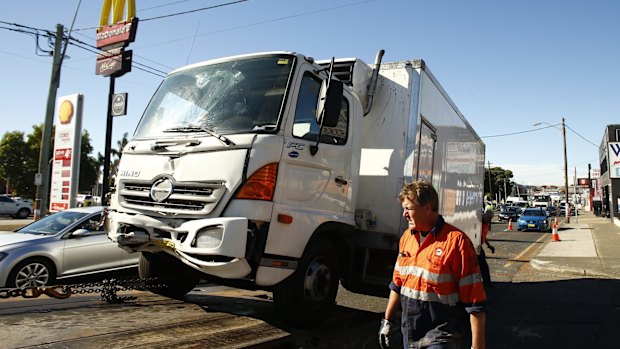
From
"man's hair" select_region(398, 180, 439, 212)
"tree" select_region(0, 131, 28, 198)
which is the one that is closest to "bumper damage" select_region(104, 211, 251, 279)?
"man's hair" select_region(398, 180, 439, 212)

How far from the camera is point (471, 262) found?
2680 mm

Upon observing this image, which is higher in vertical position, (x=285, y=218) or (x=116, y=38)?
(x=116, y=38)

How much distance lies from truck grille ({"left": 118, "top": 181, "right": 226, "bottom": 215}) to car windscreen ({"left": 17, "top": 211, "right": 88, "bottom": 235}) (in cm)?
404

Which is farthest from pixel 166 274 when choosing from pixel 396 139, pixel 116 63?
pixel 116 63

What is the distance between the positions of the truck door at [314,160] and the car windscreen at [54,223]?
520 cm

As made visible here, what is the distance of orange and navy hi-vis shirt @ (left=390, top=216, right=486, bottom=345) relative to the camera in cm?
266

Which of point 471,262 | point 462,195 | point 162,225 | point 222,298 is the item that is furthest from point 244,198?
point 462,195

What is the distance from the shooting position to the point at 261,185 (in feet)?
13.6

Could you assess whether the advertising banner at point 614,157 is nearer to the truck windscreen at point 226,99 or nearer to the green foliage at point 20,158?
the truck windscreen at point 226,99

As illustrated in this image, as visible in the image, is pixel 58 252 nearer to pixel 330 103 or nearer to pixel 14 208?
pixel 330 103

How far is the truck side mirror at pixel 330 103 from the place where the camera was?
4516 millimetres

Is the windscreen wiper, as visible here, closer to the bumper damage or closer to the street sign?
the bumper damage

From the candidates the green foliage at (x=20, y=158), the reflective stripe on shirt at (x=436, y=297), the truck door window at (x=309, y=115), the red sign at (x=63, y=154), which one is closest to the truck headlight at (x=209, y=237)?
the truck door window at (x=309, y=115)

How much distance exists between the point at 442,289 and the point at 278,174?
6.62 ft
